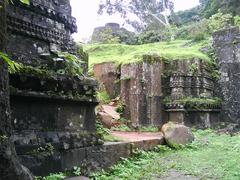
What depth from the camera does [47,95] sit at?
4812mm

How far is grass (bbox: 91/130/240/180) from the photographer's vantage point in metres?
5.67

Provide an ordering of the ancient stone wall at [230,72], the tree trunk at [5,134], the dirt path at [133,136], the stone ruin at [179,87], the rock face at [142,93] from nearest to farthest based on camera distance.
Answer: the tree trunk at [5,134] → the dirt path at [133,136] → the rock face at [142,93] → the stone ruin at [179,87] → the ancient stone wall at [230,72]

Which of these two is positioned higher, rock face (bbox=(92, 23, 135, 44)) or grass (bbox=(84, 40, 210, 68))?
rock face (bbox=(92, 23, 135, 44))

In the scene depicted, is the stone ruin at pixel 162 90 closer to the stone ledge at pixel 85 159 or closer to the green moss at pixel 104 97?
the green moss at pixel 104 97

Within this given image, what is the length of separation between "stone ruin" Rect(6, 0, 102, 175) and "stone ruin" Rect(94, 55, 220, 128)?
5.12m

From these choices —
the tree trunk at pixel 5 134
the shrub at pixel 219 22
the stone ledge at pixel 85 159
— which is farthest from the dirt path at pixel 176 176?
the shrub at pixel 219 22

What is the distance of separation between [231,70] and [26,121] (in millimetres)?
10124

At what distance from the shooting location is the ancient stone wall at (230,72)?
506 inches

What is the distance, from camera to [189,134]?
Result: 890 cm

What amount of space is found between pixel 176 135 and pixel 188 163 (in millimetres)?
1971

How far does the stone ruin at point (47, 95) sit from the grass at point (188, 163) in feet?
2.46

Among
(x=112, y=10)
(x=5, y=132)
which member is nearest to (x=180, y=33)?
(x=112, y=10)

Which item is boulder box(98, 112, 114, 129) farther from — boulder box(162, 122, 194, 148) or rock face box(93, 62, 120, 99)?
rock face box(93, 62, 120, 99)

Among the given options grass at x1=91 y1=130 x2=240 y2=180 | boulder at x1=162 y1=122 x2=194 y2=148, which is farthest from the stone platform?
boulder at x1=162 y1=122 x2=194 y2=148
